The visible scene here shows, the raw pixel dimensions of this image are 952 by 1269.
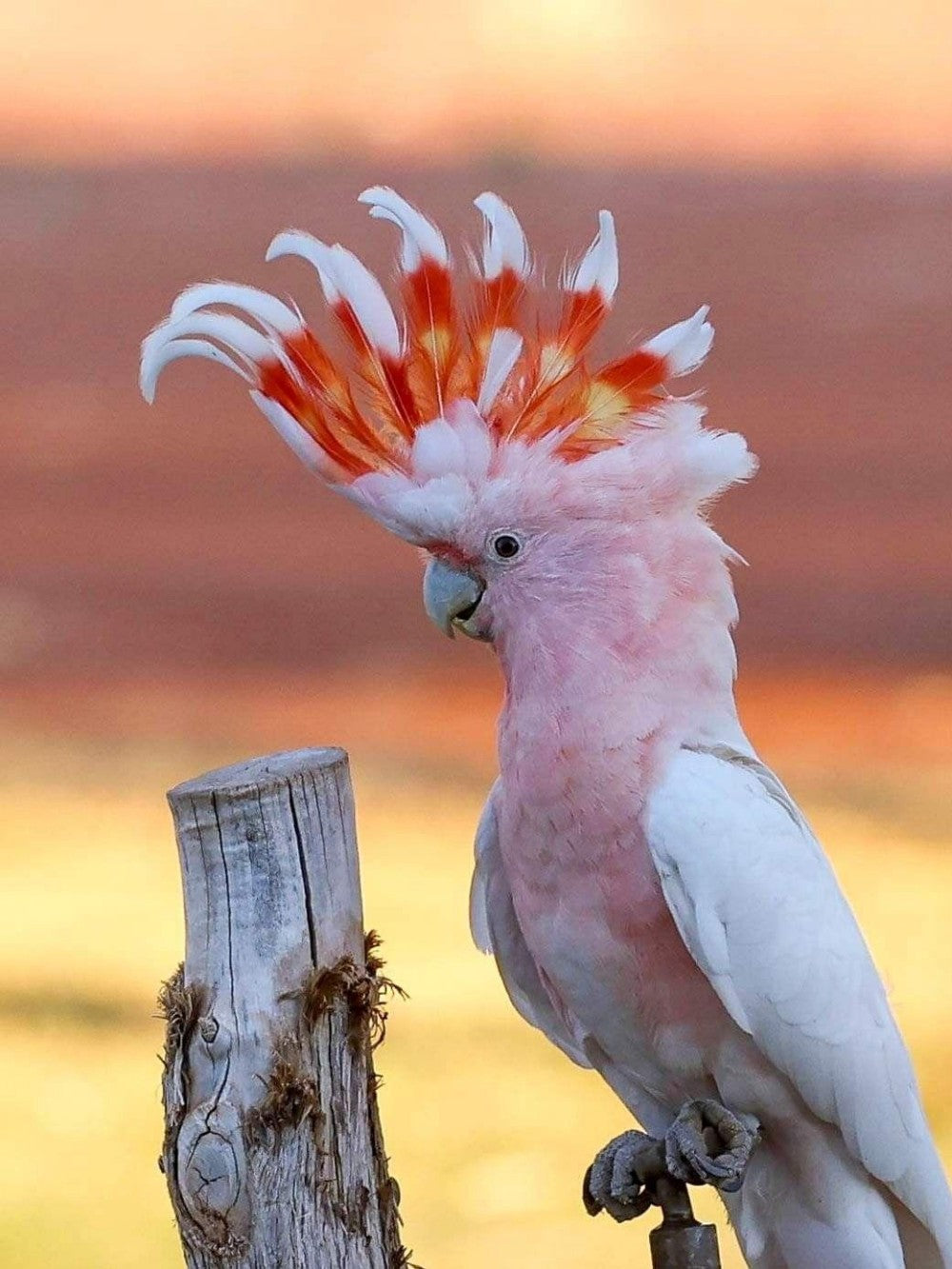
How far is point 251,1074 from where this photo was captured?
1614 millimetres

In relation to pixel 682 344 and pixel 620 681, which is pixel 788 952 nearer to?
pixel 620 681

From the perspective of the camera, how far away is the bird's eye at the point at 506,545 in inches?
68.9

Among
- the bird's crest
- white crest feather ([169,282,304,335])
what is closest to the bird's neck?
the bird's crest

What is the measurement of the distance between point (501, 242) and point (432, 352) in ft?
0.49

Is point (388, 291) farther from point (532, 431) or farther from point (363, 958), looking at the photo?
point (363, 958)

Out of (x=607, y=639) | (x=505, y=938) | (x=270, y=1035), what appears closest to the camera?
(x=270, y=1035)

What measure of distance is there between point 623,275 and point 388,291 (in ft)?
7.61

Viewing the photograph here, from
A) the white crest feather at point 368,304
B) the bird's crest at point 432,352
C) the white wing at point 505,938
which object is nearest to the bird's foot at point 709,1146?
the white wing at point 505,938

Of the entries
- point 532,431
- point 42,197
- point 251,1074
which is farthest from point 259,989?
point 42,197

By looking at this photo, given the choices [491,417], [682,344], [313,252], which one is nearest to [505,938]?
[491,417]

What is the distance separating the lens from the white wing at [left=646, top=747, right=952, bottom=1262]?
1671mm

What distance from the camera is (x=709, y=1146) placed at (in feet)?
5.82

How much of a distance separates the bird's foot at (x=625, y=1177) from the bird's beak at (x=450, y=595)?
672 mm

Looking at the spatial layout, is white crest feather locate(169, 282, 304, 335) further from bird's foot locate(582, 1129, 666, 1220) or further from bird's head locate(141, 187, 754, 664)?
bird's foot locate(582, 1129, 666, 1220)
